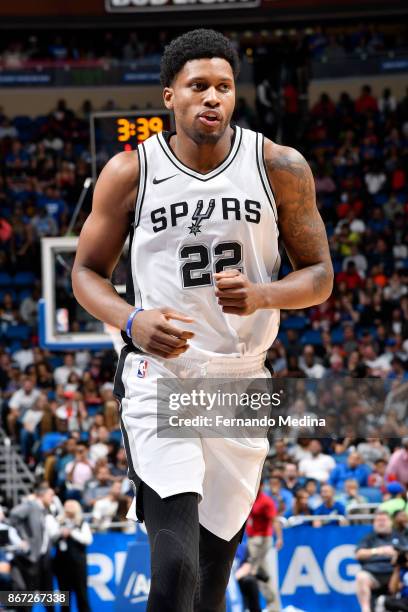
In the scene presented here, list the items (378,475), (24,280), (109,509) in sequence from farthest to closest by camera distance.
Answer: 1. (24,280)
2. (378,475)
3. (109,509)

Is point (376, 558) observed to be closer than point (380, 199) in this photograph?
Yes

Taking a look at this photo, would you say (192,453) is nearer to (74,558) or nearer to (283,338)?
(74,558)

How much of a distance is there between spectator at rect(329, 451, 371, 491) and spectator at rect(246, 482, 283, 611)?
212 centimetres

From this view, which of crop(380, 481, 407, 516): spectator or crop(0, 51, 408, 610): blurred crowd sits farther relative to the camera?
crop(0, 51, 408, 610): blurred crowd

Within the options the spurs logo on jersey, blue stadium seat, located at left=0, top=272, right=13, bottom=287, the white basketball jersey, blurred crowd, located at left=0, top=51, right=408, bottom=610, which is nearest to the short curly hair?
the white basketball jersey

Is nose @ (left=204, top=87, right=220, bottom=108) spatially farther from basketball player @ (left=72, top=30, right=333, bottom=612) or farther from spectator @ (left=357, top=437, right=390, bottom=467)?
spectator @ (left=357, top=437, right=390, bottom=467)

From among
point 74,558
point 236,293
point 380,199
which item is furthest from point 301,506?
point 380,199

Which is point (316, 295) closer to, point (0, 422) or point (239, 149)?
point (239, 149)

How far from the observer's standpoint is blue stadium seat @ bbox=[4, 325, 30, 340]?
18688mm

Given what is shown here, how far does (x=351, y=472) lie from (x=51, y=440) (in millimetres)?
4245

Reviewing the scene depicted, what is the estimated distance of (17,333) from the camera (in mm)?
18703

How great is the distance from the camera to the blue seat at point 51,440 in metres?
14.6

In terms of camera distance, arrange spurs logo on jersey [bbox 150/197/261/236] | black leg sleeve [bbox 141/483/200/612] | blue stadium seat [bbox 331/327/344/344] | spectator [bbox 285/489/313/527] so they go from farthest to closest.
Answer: blue stadium seat [bbox 331/327/344/344]
spectator [bbox 285/489/313/527]
spurs logo on jersey [bbox 150/197/261/236]
black leg sleeve [bbox 141/483/200/612]

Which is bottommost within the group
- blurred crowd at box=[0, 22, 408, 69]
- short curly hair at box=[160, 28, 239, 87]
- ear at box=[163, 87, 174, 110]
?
ear at box=[163, 87, 174, 110]
